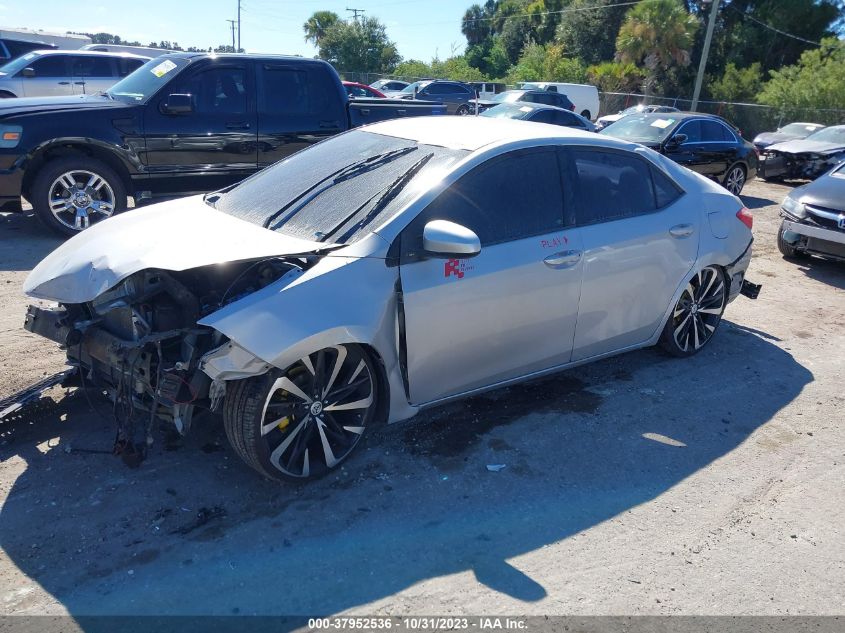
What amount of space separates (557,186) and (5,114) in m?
6.20

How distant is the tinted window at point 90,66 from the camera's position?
14.6 meters

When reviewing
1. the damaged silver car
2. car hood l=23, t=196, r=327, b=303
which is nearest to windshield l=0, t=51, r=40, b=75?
the damaged silver car

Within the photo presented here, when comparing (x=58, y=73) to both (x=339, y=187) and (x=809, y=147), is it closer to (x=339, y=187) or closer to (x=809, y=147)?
(x=339, y=187)

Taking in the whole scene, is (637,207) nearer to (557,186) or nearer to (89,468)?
(557,186)

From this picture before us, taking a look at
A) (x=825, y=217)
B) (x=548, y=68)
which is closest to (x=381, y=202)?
(x=825, y=217)

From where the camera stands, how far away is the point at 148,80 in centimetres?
818

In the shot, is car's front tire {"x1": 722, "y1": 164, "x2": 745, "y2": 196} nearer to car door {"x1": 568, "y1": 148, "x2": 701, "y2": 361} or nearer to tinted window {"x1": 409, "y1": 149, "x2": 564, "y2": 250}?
car door {"x1": 568, "y1": 148, "x2": 701, "y2": 361}

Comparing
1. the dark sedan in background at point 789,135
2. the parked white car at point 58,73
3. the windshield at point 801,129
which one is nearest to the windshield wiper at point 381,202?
the parked white car at point 58,73

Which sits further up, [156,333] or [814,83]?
[814,83]

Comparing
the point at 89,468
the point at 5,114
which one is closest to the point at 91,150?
the point at 5,114

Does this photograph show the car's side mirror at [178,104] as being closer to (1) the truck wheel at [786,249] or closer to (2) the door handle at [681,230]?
(2) the door handle at [681,230]

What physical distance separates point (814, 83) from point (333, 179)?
31867mm

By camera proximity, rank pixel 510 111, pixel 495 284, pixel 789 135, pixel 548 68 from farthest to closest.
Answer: pixel 548 68 < pixel 789 135 < pixel 510 111 < pixel 495 284

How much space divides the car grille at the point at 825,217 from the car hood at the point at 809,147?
353 inches
